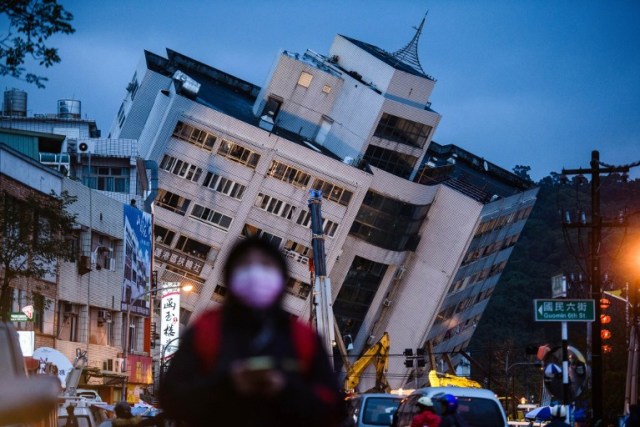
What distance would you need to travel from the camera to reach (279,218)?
90875mm

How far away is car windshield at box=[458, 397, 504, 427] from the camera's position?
2073 cm

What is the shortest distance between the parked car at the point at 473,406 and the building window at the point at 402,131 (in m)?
72.3

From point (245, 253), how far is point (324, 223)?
8667 centimetres

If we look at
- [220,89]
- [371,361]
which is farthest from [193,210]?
[371,361]

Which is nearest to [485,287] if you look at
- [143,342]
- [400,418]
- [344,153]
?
[344,153]

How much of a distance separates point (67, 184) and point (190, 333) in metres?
50.7

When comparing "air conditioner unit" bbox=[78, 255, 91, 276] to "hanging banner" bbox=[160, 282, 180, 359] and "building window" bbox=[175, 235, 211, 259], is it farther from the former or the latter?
"building window" bbox=[175, 235, 211, 259]

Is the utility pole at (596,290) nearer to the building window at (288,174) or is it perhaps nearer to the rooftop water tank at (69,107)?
the building window at (288,174)

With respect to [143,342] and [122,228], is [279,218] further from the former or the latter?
[122,228]

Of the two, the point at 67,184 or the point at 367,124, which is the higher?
the point at 367,124

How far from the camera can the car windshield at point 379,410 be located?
2656cm

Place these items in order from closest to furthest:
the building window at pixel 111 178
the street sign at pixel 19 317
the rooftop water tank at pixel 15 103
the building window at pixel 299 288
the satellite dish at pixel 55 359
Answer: the street sign at pixel 19 317 → the satellite dish at pixel 55 359 → the building window at pixel 111 178 → the rooftop water tank at pixel 15 103 → the building window at pixel 299 288

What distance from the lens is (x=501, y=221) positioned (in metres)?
112

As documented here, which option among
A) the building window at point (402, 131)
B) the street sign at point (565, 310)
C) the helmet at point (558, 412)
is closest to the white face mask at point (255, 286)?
the helmet at point (558, 412)
